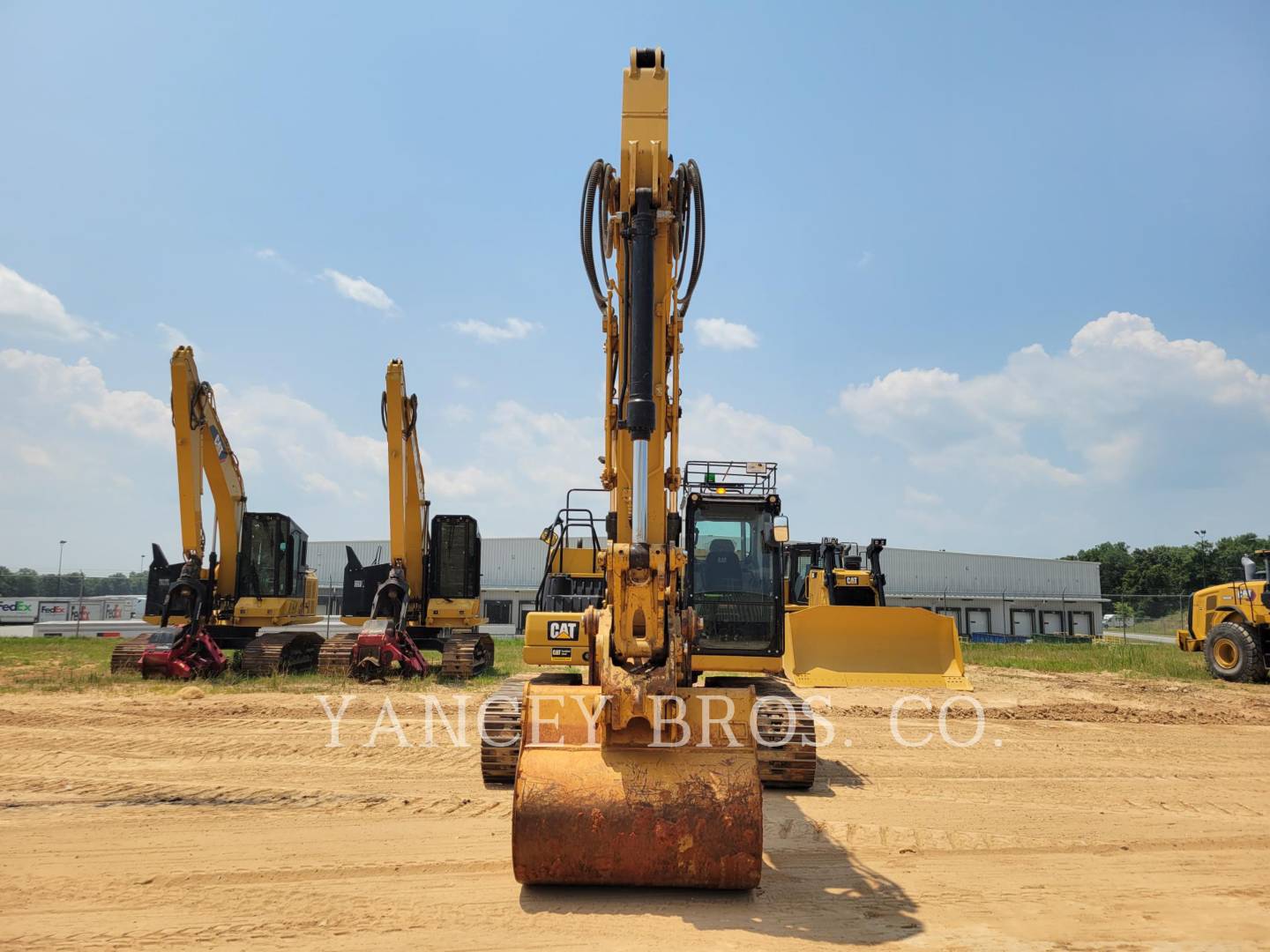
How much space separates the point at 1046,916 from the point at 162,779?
751 centimetres

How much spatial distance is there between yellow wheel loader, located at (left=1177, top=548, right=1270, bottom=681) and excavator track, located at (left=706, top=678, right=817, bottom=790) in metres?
13.9

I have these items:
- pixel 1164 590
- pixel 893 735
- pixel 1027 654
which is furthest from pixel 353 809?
pixel 1164 590

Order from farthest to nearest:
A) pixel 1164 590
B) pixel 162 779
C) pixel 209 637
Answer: pixel 1164 590, pixel 209 637, pixel 162 779

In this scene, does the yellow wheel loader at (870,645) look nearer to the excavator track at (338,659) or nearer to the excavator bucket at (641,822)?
the excavator bucket at (641,822)

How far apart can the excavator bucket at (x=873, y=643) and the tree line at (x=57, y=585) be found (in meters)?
83.0

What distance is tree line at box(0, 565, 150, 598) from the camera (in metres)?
91.1

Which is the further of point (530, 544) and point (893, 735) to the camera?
point (530, 544)

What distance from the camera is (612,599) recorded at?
17.6ft

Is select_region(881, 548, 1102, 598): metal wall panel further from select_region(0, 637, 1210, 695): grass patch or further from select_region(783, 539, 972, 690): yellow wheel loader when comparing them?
select_region(783, 539, 972, 690): yellow wheel loader

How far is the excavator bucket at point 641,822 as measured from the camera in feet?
16.5

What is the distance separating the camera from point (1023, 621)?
4903 cm

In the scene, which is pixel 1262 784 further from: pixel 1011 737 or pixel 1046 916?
pixel 1046 916

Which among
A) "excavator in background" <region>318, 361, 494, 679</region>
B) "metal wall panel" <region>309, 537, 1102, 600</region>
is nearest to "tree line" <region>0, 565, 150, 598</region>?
"metal wall panel" <region>309, 537, 1102, 600</region>

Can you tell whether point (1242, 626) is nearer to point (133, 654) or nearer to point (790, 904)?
point (790, 904)
